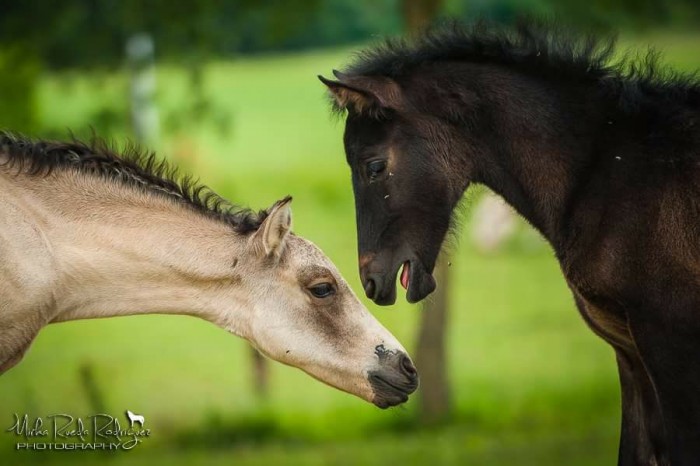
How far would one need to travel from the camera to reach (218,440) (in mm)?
12320

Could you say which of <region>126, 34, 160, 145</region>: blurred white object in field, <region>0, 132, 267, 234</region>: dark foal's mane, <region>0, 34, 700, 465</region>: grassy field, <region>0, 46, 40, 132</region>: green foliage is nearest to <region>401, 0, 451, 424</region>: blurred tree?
<region>0, 34, 700, 465</region>: grassy field

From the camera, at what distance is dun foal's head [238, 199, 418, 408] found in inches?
227

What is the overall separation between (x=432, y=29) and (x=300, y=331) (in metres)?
1.65

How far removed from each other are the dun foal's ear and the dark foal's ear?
0.54 meters

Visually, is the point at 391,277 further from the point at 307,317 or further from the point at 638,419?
the point at 638,419

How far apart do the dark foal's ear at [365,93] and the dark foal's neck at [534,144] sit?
39 centimetres

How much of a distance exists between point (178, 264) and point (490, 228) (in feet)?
52.3

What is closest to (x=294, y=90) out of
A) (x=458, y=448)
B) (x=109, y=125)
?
(x=109, y=125)

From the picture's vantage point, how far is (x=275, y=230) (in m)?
5.76

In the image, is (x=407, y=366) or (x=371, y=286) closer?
(x=371, y=286)

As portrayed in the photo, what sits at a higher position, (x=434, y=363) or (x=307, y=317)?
(x=434, y=363)

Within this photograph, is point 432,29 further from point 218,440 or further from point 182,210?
point 218,440

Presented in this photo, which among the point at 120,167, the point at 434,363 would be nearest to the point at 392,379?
the point at 120,167

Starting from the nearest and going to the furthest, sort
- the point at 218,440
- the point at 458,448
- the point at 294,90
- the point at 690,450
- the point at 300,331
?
1. the point at 690,450
2. the point at 300,331
3. the point at 458,448
4. the point at 218,440
5. the point at 294,90
